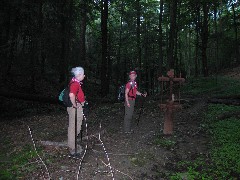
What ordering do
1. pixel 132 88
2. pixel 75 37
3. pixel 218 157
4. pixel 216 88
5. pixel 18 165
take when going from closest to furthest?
pixel 18 165, pixel 218 157, pixel 132 88, pixel 216 88, pixel 75 37

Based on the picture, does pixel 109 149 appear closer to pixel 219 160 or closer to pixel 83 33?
pixel 219 160

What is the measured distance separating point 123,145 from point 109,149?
2.05 feet

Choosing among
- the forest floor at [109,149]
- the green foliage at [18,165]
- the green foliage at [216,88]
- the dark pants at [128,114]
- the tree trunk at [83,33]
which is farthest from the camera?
the tree trunk at [83,33]

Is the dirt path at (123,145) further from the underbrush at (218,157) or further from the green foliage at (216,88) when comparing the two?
the green foliage at (216,88)

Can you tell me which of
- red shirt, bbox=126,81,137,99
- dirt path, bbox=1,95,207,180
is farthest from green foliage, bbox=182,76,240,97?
red shirt, bbox=126,81,137,99

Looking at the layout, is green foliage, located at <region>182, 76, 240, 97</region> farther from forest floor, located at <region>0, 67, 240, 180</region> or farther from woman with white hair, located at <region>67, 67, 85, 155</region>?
woman with white hair, located at <region>67, 67, 85, 155</region>

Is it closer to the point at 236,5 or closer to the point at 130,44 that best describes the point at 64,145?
the point at 130,44

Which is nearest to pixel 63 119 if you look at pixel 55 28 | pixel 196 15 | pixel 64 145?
pixel 64 145

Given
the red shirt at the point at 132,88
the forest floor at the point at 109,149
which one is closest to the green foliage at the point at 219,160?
the forest floor at the point at 109,149

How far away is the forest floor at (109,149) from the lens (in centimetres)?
636

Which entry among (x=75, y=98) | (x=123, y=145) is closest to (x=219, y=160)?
(x=123, y=145)

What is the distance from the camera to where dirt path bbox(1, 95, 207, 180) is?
6484mm

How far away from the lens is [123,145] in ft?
27.7

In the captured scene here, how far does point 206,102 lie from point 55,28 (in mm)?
13203
